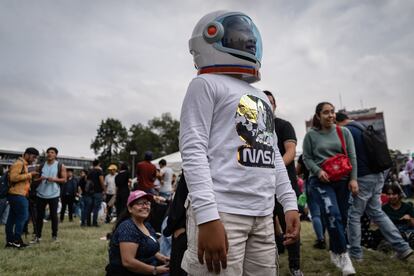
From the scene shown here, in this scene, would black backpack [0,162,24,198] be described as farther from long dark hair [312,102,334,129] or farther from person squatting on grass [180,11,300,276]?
person squatting on grass [180,11,300,276]

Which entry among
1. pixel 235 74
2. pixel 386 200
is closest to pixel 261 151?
pixel 235 74

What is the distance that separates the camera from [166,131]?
63.5 meters

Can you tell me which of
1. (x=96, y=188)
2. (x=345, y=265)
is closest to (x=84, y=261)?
(x=345, y=265)

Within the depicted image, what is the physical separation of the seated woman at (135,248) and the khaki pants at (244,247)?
5.96 ft

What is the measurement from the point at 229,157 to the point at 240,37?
1.97 ft

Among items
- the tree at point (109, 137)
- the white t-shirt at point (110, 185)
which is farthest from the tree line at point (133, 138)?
the white t-shirt at point (110, 185)

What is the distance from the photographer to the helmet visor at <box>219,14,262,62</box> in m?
1.68

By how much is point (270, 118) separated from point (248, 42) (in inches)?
15.5

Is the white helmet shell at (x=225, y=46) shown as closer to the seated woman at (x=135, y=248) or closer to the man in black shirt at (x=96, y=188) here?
the seated woman at (x=135, y=248)

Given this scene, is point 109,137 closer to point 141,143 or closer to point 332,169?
point 141,143

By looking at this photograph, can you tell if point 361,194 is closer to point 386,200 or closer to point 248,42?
point 386,200

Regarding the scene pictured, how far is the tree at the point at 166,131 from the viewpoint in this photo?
2422 inches

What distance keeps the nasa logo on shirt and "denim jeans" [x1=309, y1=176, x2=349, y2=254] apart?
2308 mm

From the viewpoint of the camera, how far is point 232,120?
1.59 meters
